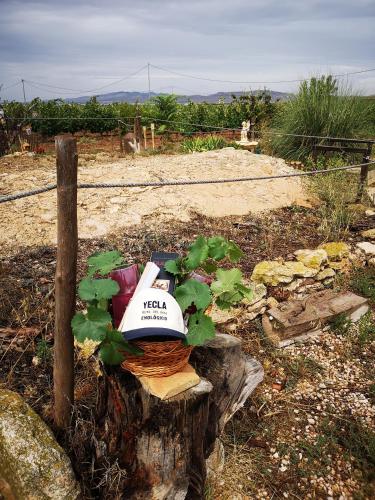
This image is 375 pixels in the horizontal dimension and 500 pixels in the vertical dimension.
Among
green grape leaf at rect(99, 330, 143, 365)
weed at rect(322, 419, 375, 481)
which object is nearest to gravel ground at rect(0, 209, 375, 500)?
weed at rect(322, 419, 375, 481)

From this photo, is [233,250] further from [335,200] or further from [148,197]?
[335,200]

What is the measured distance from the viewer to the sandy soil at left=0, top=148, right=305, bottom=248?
473 centimetres

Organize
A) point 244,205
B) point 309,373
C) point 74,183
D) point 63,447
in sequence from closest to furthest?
point 74,183, point 63,447, point 309,373, point 244,205

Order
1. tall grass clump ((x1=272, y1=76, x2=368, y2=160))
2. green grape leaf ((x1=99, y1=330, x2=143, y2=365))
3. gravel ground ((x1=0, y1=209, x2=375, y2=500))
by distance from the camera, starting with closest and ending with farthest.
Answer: green grape leaf ((x1=99, y1=330, x2=143, y2=365))
gravel ground ((x1=0, y1=209, x2=375, y2=500))
tall grass clump ((x1=272, y1=76, x2=368, y2=160))

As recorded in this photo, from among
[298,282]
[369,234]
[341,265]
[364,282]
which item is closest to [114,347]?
[298,282]

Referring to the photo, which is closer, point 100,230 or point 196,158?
point 100,230

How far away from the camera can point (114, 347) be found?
1.37 m

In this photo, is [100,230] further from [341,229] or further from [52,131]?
[52,131]

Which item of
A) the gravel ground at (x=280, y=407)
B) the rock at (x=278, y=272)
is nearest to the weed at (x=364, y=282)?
the gravel ground at (x=280, y=407)

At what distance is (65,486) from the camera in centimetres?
159

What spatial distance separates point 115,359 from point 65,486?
26.7 inches

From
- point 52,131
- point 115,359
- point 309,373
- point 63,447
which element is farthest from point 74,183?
point 52,131

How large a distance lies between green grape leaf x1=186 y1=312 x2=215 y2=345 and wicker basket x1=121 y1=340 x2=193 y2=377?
0.17 feet

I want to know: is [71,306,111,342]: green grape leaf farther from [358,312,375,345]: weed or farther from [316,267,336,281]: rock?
[316,267,336,281]: rock
